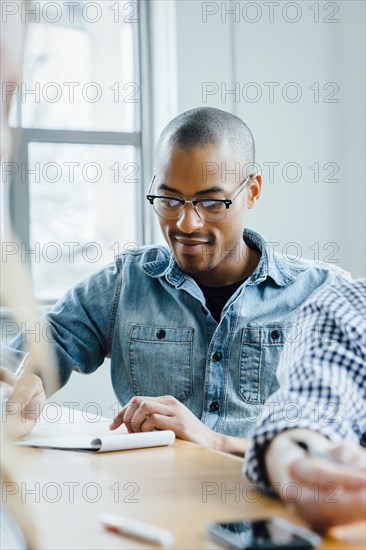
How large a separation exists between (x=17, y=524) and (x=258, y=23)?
345cm

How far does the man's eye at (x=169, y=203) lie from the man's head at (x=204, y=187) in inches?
0.7

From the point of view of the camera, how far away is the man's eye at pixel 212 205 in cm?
173

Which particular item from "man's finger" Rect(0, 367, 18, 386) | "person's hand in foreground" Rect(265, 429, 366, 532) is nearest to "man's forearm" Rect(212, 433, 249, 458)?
"person's hand in foreground" Rect(265, 429, 366, 532)

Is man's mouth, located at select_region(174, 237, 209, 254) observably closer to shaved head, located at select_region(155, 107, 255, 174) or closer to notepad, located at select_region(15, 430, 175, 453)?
shaved head, located at select_region(155, 107, 255, 174)

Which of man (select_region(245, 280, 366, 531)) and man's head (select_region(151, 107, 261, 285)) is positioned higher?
man's head (select_region(151, 107, 261, 285))

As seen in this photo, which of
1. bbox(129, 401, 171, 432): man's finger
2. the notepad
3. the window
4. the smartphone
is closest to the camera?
the smartphone

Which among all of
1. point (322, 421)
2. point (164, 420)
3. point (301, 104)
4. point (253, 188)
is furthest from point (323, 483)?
point (301, 104)

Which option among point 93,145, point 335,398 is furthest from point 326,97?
point 335,398

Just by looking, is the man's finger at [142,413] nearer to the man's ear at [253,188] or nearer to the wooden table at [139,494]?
the wooden table at [139,494]

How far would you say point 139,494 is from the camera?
0.87m

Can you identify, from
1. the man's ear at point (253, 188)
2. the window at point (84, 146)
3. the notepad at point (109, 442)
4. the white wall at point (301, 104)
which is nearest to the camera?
the notepad at point (109, 442)

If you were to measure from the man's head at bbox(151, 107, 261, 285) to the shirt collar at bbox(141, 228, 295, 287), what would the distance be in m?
0.03

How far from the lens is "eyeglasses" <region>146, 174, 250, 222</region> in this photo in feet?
5.64

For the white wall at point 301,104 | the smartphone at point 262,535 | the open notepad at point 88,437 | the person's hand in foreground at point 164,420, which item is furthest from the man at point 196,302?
the white wall at point 301,104
